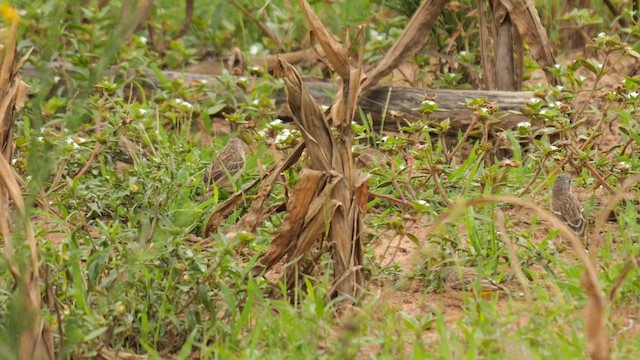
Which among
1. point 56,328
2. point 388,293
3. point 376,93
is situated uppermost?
point 376,93

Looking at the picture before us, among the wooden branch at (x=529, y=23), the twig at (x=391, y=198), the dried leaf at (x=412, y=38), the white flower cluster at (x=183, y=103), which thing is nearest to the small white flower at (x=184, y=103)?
the white flower cluster at (x=183, y=103)

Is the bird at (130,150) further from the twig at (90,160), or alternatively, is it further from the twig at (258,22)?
the twig at (258,22)

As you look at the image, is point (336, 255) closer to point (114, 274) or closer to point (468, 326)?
point (468, 326)

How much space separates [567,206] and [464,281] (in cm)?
76

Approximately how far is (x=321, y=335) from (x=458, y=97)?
8.39 ft

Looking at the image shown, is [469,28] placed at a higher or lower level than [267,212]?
higher

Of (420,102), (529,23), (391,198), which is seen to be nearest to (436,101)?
(420,102)

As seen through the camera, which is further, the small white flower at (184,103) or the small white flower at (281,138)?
the small white flower at (184,103)

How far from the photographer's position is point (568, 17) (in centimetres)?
637

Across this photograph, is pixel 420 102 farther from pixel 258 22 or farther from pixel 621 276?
pixel 621 276

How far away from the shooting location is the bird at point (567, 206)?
4211 mm

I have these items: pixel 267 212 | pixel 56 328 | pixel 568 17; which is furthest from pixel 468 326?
pixel 568 17

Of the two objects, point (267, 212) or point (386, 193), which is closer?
point (267, 212)

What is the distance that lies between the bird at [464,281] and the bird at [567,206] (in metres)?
0.58
